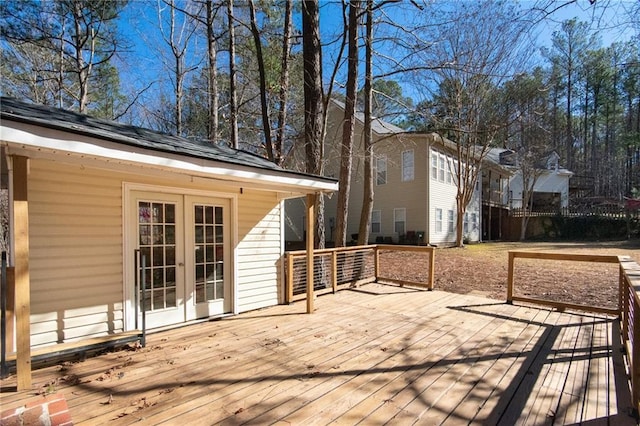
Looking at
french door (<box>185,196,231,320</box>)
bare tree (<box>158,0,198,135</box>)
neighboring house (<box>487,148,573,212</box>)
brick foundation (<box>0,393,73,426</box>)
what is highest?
bare tree (<box>158,0,198,135</box>)

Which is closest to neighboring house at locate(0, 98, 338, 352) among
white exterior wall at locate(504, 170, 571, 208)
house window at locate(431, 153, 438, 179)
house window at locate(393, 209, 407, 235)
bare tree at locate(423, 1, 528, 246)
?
bare tree at locate(423, 1, 528, 246)

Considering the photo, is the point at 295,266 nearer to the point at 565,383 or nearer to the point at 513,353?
the point at 513,353

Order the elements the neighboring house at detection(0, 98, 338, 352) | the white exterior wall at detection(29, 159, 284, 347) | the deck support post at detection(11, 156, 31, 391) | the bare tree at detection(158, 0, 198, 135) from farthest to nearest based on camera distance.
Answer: the bare tree at detection(158, 0, 198, 135) → the white exterior wall at detection(29, 159, 284, 347) → the neighboring house at detection(0, 98, 338, 352) → the deck support post at detection(11, 156, 31, 391)

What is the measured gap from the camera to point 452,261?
Result: 37.8 ft

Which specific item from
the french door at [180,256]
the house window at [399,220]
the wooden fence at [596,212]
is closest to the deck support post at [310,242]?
the french door at [180,256]

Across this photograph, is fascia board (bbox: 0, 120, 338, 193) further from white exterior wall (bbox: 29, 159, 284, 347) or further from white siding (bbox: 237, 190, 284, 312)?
white siding (bbox: 237, 190, 284, 312)

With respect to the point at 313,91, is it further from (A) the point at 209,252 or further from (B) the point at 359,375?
(B) the point at 359,375

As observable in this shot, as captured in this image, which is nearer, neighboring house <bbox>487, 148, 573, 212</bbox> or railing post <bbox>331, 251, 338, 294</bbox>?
railing post <bbox>331, 251, 338, 294</bbox>

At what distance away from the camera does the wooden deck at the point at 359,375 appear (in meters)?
2.48

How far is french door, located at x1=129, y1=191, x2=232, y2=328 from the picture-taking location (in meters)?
4.28

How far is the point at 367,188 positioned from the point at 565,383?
6922 millimetres

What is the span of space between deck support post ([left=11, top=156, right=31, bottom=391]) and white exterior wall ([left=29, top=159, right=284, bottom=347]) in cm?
66

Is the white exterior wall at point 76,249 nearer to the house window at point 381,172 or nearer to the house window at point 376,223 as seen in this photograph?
the house window at point 376,223

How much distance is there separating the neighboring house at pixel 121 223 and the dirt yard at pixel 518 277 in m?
4.80
